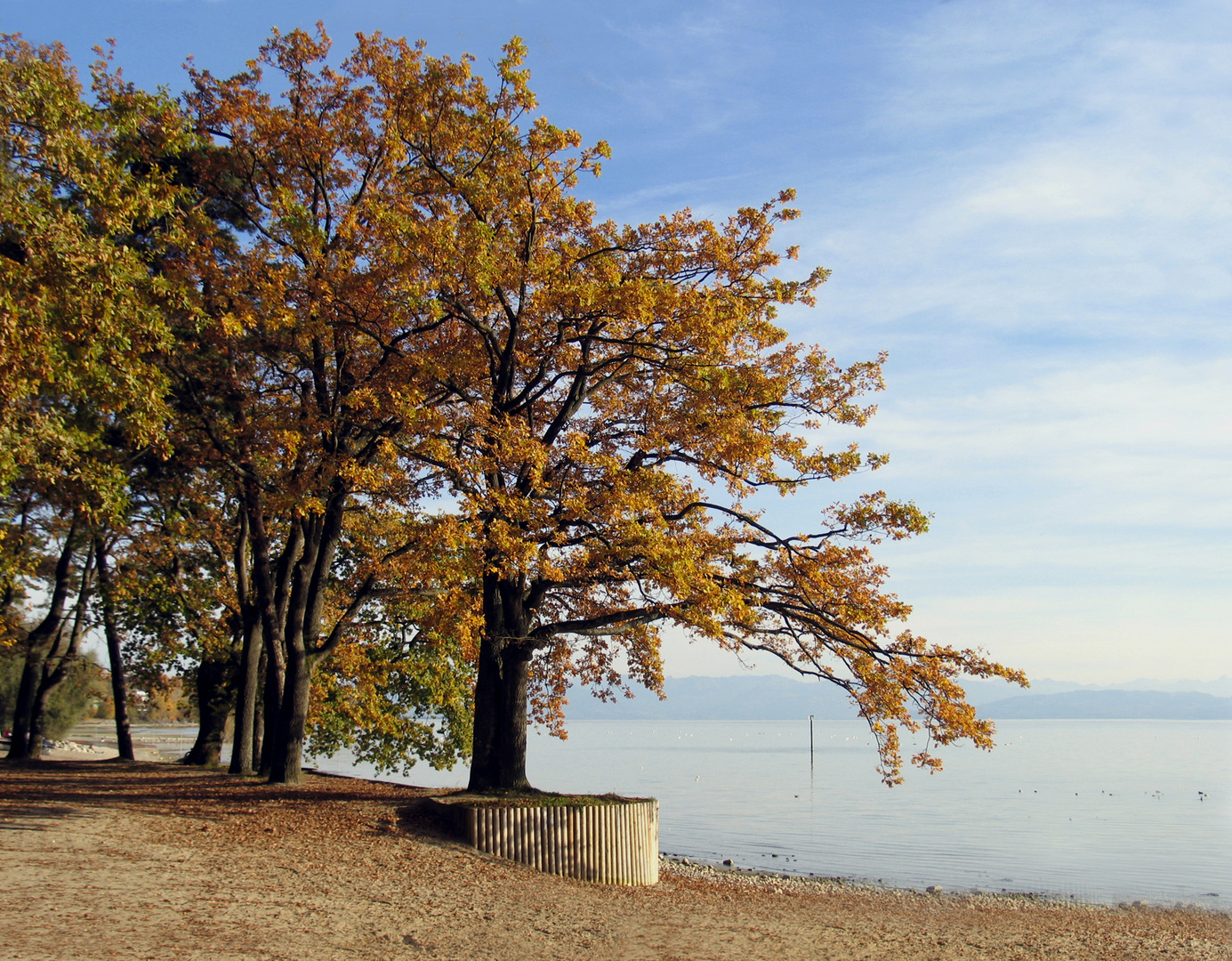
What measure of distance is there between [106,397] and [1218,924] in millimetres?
22975

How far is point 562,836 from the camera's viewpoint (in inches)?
547

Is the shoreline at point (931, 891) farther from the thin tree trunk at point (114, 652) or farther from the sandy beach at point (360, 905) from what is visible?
the thin tree trunk at point (114, 652)

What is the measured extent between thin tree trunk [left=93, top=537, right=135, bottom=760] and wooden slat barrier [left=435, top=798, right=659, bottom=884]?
50.5ft

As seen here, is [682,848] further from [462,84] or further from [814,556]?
[462,84]

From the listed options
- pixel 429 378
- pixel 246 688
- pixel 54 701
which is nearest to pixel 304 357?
pixel 429 378

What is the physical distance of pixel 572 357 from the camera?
17.7 m

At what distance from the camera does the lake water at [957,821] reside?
90.9ft

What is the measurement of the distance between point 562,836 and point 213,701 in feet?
59.3

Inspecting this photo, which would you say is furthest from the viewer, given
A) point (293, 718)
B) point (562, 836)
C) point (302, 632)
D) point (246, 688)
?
point (246, 688)

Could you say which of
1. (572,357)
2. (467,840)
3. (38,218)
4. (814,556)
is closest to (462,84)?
(572,357)

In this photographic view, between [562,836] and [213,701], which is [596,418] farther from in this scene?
[213,701]

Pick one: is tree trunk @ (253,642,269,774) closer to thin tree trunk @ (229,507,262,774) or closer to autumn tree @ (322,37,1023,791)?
thin tree trunk @ (229,507,262,774)

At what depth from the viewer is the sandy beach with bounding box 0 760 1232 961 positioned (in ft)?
29.8

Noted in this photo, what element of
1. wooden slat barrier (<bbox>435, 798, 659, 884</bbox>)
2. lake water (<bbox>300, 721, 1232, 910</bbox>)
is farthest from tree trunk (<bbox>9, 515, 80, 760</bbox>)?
lake water (<bbox>300, 721, 1232, 910</bbox>)
